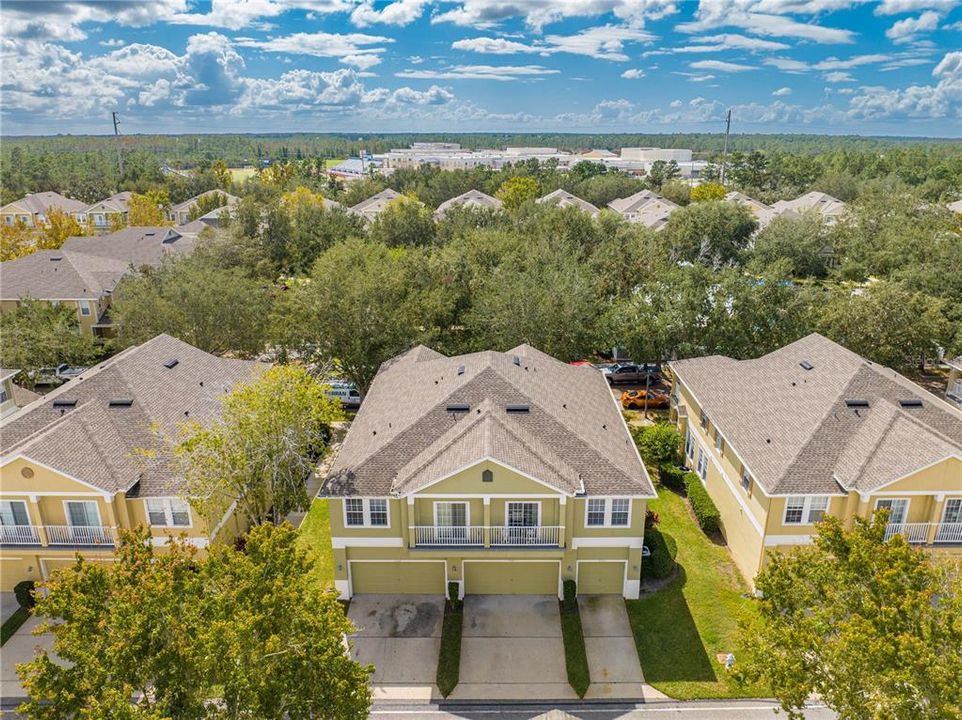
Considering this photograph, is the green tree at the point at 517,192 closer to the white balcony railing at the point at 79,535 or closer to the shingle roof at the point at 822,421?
the shingle roof at the point at 822,421

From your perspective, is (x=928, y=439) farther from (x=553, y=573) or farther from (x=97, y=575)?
(x=97, y=575)

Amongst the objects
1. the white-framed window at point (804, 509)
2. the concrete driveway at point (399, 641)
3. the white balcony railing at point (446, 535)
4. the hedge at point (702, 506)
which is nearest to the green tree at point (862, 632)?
the white-framed window at point (804, 509)

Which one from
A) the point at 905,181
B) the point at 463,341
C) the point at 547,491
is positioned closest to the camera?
the point at 547,491

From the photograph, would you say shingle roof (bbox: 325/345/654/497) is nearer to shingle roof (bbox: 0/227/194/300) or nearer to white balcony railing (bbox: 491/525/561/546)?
white balcony railing (bbox: 491/525/561/546)

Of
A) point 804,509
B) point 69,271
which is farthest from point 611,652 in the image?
point 69,271

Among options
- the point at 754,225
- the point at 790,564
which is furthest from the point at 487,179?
the point at 790,564
